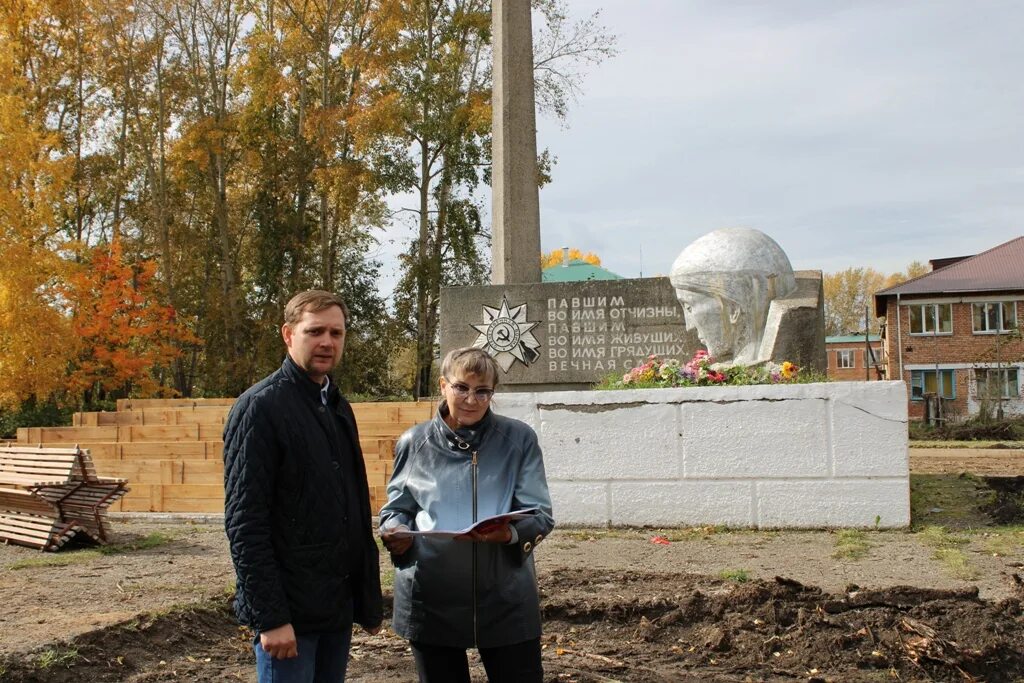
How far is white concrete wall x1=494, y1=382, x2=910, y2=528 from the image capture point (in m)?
8.54

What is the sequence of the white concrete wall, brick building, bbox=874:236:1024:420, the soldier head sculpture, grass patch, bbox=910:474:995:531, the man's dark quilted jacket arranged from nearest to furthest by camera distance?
the man's dark quilted jacket < the white concrete wall < grass patch, bbox=910:474:995:531 < the soldier head sculpture < brick building, bbox=874:236:1024:420

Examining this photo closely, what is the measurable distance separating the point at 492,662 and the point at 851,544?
5.54 metres

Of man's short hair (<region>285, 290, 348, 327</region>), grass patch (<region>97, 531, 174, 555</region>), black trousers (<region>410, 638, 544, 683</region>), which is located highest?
man's short hair (<region>285, 290, 348, 327</region>)

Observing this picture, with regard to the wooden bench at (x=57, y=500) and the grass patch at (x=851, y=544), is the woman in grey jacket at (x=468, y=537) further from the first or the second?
the wooden bench at (x=57, y=500)

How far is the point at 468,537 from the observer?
297 cm

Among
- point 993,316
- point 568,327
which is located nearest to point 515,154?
point 568,327

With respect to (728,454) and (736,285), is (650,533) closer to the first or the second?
(728,454)

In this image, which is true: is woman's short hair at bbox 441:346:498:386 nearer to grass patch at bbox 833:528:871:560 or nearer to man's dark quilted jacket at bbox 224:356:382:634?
man's dark quilted jacket at bbox 224:356:382:634

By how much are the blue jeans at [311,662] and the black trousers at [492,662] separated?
23cm

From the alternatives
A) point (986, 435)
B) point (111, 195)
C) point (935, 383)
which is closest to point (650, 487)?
point (986, 435)

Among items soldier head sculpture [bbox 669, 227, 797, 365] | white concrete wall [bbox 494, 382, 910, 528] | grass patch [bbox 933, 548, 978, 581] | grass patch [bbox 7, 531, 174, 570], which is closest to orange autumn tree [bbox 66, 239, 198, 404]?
grass patch [bbox 7, 531, 174, 570]

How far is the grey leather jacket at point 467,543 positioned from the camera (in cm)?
302

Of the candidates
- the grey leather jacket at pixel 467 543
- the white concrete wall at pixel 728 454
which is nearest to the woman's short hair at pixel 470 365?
the grey leather jacket at pixel 467 543

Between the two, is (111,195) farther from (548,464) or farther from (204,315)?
(548,464)
